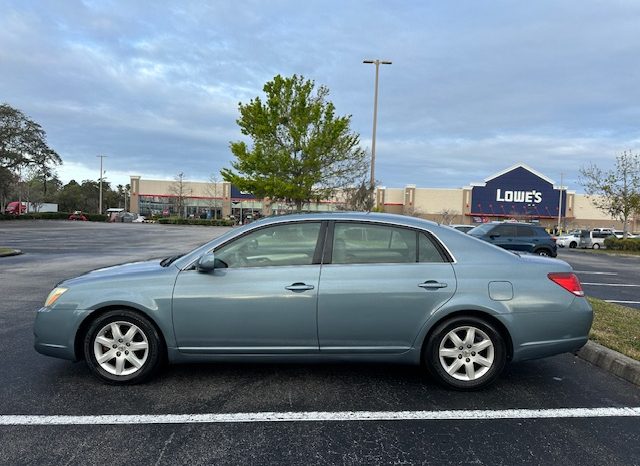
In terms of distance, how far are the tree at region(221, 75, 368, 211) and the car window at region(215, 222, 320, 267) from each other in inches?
700

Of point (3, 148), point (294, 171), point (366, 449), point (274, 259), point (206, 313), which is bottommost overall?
point (366, 449)

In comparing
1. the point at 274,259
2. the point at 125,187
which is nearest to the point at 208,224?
the point at 125,187

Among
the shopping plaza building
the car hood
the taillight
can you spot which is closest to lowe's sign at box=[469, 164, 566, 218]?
the shopping plaza building

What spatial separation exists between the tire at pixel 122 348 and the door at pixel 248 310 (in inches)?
11.1

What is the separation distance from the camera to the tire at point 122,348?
4.09m

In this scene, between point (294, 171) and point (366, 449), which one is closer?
point (366, 449)

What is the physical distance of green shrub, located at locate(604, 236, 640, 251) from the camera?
30.5m

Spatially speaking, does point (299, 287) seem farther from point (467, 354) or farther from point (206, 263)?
point (467, 354)

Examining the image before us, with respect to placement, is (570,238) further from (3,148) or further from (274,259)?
(3,148)

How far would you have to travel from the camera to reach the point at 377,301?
401cm

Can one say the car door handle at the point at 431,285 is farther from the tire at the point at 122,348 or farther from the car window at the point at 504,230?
the car window at the point at 504,230

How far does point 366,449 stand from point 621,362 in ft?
10.1

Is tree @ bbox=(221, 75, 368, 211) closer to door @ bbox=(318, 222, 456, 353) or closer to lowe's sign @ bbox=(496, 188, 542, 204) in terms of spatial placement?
door @ bbox=(318, 222, 456, 353)

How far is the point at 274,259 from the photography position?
13.8ft
